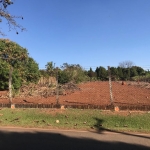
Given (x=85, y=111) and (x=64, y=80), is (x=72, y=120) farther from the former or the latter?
(x=64, y=80)

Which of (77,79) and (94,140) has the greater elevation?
(77,79)

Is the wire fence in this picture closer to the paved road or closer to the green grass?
the green grass

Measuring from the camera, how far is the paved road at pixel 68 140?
5.10m

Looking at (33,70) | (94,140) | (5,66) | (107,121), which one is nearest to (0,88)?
(5,66)

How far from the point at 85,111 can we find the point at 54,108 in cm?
149

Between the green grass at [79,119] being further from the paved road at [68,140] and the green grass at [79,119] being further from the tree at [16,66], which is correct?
the tree at [16,66]

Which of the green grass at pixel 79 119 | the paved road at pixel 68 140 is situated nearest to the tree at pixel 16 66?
the green grass at pixel 79 119

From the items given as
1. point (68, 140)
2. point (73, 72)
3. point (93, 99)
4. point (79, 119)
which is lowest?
point (68, 140)

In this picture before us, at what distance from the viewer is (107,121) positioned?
751 cm

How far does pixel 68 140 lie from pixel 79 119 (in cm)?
216

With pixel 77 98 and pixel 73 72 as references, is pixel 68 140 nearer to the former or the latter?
pixel 77 98

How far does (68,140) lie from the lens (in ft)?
18.6

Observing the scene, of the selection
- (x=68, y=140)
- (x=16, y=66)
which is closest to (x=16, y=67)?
(x=16, y=66)

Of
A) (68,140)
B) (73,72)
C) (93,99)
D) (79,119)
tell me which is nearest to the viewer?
(68,140)
